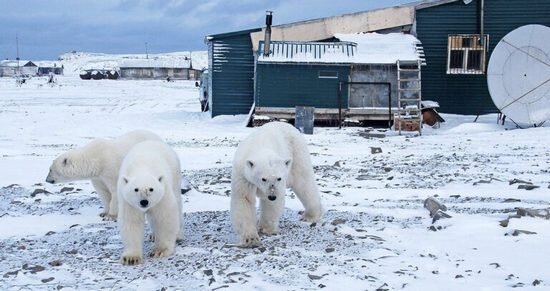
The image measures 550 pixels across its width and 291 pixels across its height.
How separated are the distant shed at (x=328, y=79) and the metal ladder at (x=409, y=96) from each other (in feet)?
1.17

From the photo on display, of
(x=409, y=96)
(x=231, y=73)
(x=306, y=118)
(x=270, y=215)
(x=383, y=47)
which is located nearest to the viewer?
(x=270, y=215)

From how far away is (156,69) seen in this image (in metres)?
120

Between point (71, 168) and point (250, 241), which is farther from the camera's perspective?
point (71, 168)

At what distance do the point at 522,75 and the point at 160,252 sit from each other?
61.0ft

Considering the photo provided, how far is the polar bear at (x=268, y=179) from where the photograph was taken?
21.7 feet

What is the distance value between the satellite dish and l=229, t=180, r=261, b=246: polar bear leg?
55.8 ft

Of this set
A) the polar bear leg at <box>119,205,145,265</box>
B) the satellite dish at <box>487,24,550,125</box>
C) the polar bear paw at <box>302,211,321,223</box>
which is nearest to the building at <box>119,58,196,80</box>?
the satellite dish at <box>487,24,550,125</box>

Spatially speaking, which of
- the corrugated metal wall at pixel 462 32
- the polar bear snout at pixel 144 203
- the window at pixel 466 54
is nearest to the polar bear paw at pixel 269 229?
the polar bear snout at pixel 144 203

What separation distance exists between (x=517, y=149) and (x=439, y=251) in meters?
10.8

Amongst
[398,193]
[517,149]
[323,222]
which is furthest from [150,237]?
[517,149]

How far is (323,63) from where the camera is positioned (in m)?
24.4

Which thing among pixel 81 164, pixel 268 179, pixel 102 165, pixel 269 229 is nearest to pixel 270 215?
pixel 269 229

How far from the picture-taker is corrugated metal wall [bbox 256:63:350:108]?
24.6 meters

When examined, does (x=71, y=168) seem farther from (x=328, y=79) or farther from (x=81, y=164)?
(x=328, y=79)
